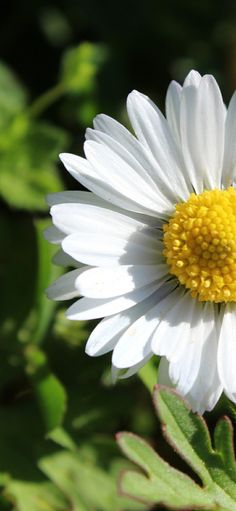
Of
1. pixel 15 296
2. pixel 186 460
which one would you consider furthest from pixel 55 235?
pixel 15 296

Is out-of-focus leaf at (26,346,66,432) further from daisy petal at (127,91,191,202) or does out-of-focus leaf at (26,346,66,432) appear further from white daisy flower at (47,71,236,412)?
daisy petal at (127,91,191,202)

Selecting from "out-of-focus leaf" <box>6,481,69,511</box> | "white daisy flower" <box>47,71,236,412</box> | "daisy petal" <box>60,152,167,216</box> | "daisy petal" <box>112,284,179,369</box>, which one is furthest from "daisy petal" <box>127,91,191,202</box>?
"out-of-focus leaf" <box>6,481,69,511</box>

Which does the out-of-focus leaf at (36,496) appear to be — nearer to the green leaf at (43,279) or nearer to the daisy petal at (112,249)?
the green leaf at (43,279)

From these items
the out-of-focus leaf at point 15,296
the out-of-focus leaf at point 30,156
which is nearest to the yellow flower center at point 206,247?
the out-of-focus leaf at point 15,296

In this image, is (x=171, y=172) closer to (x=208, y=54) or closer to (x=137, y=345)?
(x=137, y=345)

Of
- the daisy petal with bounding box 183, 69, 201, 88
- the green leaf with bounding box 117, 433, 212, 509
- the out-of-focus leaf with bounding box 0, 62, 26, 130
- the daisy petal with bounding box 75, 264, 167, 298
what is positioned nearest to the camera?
the green leaf with bounding box 117, 433, 212, 509

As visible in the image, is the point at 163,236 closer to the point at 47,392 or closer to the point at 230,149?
the point at 230,149
